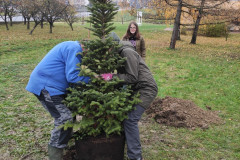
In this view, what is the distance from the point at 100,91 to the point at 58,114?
67 cm

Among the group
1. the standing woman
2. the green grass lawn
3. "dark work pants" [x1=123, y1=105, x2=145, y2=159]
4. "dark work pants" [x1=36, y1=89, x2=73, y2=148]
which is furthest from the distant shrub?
"dark work pants" [x1=36, y1=89, x2=73, y2=148]

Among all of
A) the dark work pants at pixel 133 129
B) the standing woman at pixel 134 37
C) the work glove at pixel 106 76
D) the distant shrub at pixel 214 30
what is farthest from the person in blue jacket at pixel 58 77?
the distant shrub at pixel 214 30

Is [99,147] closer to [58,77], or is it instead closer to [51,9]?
[58,77]

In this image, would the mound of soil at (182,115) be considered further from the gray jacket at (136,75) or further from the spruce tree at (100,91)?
the spruce tree at (100,91)

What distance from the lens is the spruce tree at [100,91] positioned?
2.86m

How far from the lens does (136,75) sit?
3.04 m

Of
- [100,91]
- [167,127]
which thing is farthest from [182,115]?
[100,91]

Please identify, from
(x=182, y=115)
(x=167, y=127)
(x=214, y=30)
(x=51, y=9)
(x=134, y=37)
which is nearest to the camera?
(x=167, y=127)

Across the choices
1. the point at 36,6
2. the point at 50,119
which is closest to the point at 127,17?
the point at 36,6

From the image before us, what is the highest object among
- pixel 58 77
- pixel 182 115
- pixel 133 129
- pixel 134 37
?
pixel 134 37

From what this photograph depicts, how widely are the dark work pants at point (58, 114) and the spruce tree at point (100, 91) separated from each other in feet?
0.38

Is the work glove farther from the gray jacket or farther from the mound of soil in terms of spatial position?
the mound of soil

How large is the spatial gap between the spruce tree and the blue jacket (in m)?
0.11

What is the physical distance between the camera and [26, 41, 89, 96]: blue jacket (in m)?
2.91
